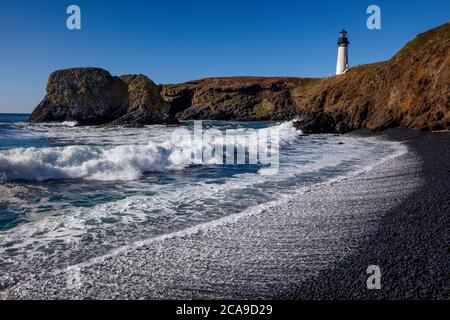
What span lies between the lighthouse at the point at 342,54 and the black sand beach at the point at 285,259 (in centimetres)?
6334

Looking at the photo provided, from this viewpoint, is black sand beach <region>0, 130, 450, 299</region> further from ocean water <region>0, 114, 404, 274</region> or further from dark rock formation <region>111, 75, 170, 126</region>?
dark rock formation <region>111, 75, 170, 126</region>

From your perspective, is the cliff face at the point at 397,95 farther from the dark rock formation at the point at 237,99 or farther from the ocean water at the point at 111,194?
the dark rock formation at the point at 237,99

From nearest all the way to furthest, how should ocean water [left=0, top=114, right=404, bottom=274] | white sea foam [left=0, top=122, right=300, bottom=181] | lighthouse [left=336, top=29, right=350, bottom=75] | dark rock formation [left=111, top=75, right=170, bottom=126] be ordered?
ocean water [left=0, top=114, right=404, bottom=274]
white sea foam [left=0, top=122, right=300, bottom=181]
dark rock formation [left=111, top=75, right=170, bottom=126]
lighthouse [left=336, top=29, right=350, bottom=75]

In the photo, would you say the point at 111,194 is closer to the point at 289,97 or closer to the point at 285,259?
the point at 285,259

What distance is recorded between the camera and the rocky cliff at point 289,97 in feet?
82.6

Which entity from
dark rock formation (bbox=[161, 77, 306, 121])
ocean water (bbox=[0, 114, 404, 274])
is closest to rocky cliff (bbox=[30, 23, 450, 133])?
dark rock formation (bbox=[161, 77, 306, 121])

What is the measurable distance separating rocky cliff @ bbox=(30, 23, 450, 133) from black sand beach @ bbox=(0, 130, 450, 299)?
2070cm

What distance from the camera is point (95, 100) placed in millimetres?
47906

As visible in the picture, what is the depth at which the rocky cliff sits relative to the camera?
25188mm

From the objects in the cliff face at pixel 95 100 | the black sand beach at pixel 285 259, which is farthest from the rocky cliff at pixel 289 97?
the black sand beach at pixel 285 259
